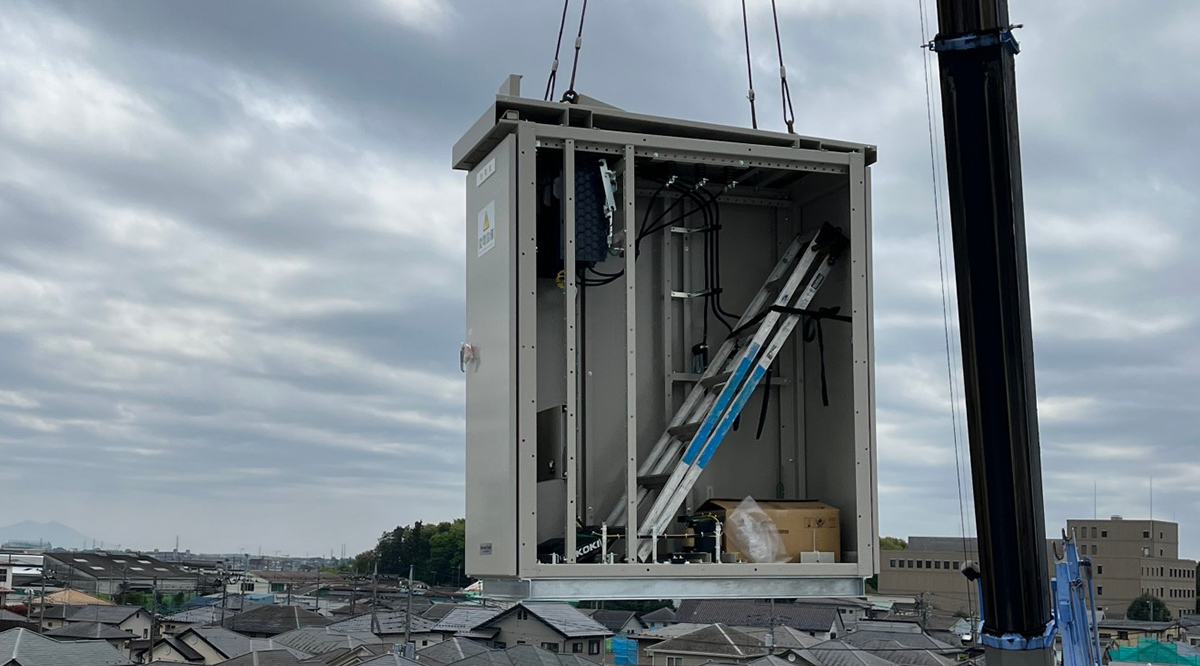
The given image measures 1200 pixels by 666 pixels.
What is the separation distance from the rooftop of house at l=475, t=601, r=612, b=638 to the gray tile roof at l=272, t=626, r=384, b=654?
6.94 meters

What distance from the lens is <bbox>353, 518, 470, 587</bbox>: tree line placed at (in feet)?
315

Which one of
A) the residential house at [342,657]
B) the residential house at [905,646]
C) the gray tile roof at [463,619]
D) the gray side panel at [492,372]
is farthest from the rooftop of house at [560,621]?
the gray side panel at [492,372]

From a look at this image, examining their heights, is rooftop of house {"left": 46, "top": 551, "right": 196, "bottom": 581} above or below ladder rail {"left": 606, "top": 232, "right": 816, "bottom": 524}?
below

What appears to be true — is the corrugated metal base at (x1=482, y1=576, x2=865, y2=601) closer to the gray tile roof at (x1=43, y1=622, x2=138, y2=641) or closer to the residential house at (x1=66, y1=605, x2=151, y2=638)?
the gray tile roof at (x1=43, y1=622, x2=138, y2=641)

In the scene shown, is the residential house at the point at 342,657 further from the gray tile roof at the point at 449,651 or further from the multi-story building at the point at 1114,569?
the multi-story building at the point at 1114,569

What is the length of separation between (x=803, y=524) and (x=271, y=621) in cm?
4929

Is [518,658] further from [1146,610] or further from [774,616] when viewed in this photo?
[1146,610]

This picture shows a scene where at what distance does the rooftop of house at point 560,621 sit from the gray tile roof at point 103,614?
16134mm

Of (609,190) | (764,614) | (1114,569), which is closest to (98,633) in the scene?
(764,614)

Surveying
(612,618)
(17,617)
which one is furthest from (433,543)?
(17,617)

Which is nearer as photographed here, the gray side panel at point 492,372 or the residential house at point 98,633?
the gray side panel at point 492,372

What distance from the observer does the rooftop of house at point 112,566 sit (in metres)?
86.3

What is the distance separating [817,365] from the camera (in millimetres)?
8727

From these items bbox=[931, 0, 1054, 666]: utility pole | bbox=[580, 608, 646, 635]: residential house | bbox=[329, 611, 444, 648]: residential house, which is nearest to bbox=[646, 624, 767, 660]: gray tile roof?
bbox=[329, 611, 444, 648]: residential house
